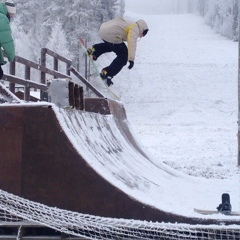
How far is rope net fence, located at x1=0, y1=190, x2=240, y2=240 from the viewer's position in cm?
356

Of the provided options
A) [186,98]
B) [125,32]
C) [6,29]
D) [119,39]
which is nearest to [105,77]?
[119,39]

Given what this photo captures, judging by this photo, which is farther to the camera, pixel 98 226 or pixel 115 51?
pixel 115 51

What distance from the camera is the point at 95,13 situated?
1561 inches

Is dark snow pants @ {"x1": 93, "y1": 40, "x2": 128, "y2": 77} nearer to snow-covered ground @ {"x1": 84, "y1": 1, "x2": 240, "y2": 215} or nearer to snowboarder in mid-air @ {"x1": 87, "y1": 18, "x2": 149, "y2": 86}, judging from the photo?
snowboarder in mid-air @ {"x1": 87, "y1": 18, "x2": 149, "y2": 86}

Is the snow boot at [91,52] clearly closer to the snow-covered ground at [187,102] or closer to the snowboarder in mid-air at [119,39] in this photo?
the snowboarder in mid-air at [119,39]

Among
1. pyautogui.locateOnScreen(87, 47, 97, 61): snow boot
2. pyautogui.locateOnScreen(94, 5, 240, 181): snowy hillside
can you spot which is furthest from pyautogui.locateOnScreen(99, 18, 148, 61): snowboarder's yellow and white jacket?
pyautogui.locateOnScreen(94, 5, 240, 181): snowy hillside

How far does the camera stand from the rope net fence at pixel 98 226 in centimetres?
356

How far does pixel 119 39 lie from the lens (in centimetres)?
666

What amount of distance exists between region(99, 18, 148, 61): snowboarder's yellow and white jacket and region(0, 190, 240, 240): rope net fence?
9.98ft

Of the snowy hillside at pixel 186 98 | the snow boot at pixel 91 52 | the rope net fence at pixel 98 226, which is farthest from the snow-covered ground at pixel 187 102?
the snow boot at pixel 91 52

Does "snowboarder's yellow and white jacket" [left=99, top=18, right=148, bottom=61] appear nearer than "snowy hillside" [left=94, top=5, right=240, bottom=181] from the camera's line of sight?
Yes

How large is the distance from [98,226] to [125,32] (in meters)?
3.60

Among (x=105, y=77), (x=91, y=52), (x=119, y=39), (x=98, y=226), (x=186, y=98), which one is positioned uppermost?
(x=119, y=39)

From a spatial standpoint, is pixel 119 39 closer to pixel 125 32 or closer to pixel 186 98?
pixel 125 32
